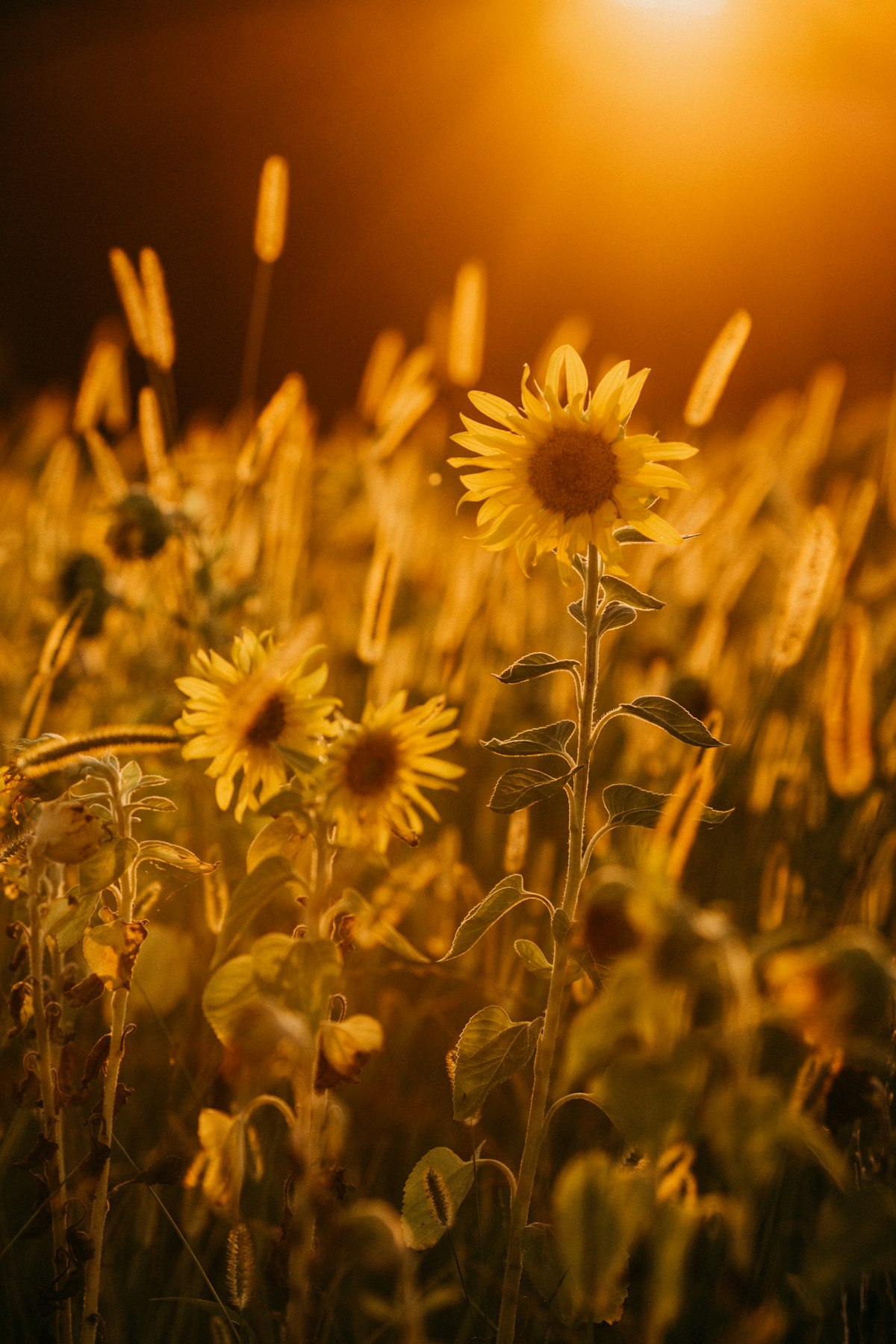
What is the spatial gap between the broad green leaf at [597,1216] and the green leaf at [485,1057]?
0.17 meters

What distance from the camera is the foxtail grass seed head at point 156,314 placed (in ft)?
3.45

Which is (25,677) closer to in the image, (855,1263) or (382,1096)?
(382,1096)

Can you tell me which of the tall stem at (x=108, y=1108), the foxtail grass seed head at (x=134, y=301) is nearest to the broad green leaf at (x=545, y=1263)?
the tall stem at (x=108, y=1108)

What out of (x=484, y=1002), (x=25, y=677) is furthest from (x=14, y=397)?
(x=484, y=1002)

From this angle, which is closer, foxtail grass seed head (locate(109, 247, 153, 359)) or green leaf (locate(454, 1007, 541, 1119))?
green leaf (locate(454, 1007, 541, 1119))

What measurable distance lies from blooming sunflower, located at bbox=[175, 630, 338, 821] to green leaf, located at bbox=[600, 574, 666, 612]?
0.56ft

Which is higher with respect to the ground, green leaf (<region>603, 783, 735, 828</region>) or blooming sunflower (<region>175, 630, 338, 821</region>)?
blooming sunflower (<region>175, 630, 338, 821</region>)

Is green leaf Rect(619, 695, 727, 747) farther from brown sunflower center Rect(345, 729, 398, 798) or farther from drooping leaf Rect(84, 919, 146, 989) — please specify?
drooping leaf Rect(84, 919, 146, 989)

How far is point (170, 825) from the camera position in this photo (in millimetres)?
1147

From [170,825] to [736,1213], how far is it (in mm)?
919

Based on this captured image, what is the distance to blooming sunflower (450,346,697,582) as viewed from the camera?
2.05 feet

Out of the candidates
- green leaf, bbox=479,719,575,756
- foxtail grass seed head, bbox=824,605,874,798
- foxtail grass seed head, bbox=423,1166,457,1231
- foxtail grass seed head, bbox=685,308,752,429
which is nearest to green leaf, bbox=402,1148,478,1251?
foxtail grass seed head, bbox=423,1166,457,1231

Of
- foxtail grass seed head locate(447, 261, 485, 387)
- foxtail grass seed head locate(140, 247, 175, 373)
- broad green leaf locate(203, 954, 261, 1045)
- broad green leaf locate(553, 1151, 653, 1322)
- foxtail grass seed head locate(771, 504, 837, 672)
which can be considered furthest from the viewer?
foxtail grass seed head locate(447, 261, 485, 387)

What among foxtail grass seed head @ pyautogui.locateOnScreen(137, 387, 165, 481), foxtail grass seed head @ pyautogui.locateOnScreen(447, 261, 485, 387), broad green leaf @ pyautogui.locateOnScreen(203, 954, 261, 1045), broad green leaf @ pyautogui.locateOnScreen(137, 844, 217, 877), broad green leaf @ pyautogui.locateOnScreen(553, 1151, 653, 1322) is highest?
foxtail grass seed head @ pyautogui.locateOnScreen(447, 261, 485, 387)
